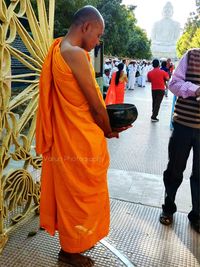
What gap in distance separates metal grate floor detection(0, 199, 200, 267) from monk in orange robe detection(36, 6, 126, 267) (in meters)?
0.24

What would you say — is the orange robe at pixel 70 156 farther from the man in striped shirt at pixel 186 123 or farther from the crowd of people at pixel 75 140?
the man in striped shirt at pixel 186 123

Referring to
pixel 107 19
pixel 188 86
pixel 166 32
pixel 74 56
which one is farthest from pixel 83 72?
pixel 166 32

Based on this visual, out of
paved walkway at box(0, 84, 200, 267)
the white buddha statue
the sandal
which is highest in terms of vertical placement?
the white buddha statue

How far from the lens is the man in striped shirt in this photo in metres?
2.72

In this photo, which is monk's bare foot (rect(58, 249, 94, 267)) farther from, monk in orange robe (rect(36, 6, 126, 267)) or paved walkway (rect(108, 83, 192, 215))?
paved walkway (rect(108, 83, 192, 215))

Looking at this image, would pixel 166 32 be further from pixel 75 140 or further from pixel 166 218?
pixel 75 140

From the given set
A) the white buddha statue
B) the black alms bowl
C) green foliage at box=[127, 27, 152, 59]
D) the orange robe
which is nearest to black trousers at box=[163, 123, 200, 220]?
the black alms bowl

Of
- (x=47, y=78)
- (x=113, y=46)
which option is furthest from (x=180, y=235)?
(x=113, y=46)

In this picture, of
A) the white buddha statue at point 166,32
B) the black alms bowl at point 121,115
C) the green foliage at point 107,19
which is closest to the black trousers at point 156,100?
the green foliage at point 107,19

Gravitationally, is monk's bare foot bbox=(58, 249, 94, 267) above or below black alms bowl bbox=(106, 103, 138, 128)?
below

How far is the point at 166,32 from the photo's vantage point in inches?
2586

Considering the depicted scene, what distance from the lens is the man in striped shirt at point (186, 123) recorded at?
2719 millimetres

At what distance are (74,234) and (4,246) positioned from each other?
679 millimetres

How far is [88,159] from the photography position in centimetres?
217
